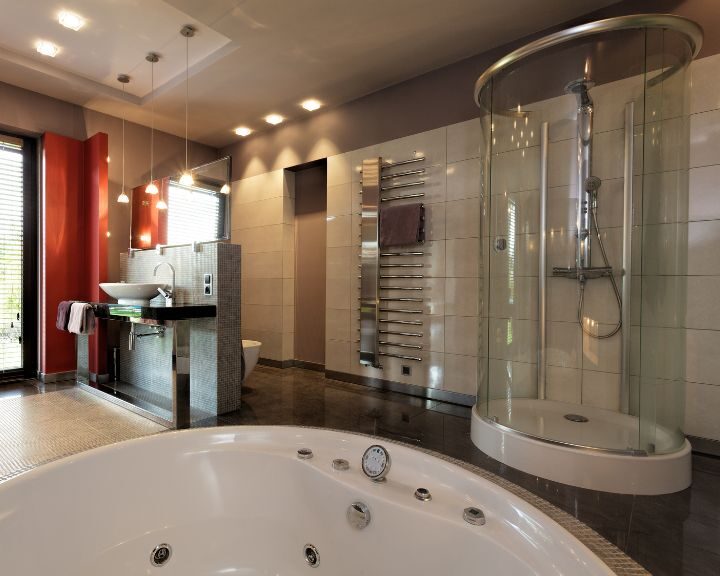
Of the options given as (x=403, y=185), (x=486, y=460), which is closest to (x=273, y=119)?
(x=403, y=185)

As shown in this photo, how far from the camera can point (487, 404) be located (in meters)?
2.46

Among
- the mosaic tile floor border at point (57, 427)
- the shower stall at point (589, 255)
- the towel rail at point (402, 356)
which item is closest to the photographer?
the shower stall at point (589, 255)

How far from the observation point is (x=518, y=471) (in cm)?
208

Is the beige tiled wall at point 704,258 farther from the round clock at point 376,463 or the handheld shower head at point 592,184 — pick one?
the round clock at point 376,463

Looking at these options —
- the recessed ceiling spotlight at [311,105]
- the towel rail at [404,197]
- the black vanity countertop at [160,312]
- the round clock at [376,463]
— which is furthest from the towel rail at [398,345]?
the recessed ceiling spotlight at [311,105]

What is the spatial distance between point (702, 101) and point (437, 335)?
2224mm

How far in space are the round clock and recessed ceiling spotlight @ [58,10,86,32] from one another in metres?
3.45

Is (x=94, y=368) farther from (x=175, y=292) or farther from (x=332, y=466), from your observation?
(x=332, y=466)

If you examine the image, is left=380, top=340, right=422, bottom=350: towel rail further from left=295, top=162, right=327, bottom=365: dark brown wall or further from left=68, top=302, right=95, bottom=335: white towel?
left=68, top=302, right=95, bottom=335: white towel

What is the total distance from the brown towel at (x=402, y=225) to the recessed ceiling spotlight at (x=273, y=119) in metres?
1.68

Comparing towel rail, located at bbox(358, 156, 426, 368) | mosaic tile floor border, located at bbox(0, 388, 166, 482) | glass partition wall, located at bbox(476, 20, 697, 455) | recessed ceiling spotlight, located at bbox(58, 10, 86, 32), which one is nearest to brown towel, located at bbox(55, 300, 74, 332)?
mosaic tile floor border, located at bbox(0, 388, 166, 482)

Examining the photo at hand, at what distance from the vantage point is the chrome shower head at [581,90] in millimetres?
2281

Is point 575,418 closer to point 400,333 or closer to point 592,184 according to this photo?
point 592,184

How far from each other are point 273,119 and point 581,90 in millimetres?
3114
